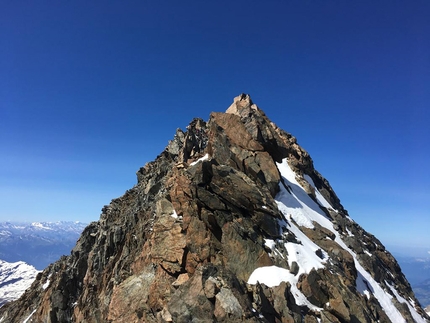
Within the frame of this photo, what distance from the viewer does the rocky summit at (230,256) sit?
856 inches

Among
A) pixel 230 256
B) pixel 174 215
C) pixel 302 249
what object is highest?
pixel 174 215

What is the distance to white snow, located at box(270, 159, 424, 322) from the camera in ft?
96.5

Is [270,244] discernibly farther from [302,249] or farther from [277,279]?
[277,279]

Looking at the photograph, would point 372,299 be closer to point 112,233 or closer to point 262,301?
point 262,301

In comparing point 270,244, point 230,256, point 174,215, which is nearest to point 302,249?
point 270,244

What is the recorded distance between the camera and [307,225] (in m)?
39.0

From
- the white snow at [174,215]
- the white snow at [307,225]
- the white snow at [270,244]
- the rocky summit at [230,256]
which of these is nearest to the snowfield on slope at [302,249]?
the white snow at [307,225]

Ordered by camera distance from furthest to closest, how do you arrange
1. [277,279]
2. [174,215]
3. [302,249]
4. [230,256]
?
[174,215], [302,249], [230,256], [277,279]

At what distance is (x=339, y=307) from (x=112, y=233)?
34.4 m

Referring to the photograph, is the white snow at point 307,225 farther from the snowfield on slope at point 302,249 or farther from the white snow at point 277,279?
the white snow at point 277,279

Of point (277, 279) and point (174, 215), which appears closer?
point (277, 279)

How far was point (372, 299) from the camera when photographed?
31.9m

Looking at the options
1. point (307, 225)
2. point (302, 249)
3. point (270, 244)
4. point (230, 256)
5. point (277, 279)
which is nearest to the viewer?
point (277, 279)

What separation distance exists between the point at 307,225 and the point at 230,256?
16.3 m
